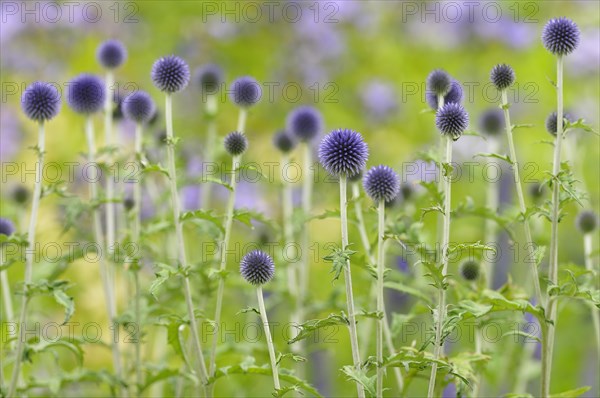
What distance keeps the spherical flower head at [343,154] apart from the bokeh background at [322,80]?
105 inches

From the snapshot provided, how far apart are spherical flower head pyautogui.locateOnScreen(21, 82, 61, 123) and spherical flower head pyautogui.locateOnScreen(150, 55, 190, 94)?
49 centimetres

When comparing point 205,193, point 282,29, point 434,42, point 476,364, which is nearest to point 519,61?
point 434,42

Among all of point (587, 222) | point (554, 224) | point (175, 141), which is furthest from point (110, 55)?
point (587, 222)

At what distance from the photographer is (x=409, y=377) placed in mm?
2979

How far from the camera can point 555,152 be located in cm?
284

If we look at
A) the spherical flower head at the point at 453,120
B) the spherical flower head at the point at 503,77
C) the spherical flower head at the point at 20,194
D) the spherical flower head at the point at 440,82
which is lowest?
the spherical flower head at the point at 453,120

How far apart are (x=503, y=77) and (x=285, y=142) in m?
1.67

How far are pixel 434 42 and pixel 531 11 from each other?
0.92 m

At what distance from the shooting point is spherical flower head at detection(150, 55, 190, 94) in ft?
11.1

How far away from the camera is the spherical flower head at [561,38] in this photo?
9.98ft

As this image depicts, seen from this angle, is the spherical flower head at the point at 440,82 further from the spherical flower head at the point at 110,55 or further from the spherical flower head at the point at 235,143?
the spherical flower head at the point at 110,55

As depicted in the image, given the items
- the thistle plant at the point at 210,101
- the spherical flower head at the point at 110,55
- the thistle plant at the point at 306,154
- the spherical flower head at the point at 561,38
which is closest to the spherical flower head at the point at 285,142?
the thistle plant at the point at 306,154

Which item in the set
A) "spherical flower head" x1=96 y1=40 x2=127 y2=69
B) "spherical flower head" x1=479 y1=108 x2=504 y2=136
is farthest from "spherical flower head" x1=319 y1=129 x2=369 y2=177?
"spherical flower head" x1=479 y1=108 x2=504 y2=136

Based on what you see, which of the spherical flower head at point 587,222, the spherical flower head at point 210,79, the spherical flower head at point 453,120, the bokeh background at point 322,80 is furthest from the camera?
the bokeh background at point 322,80
